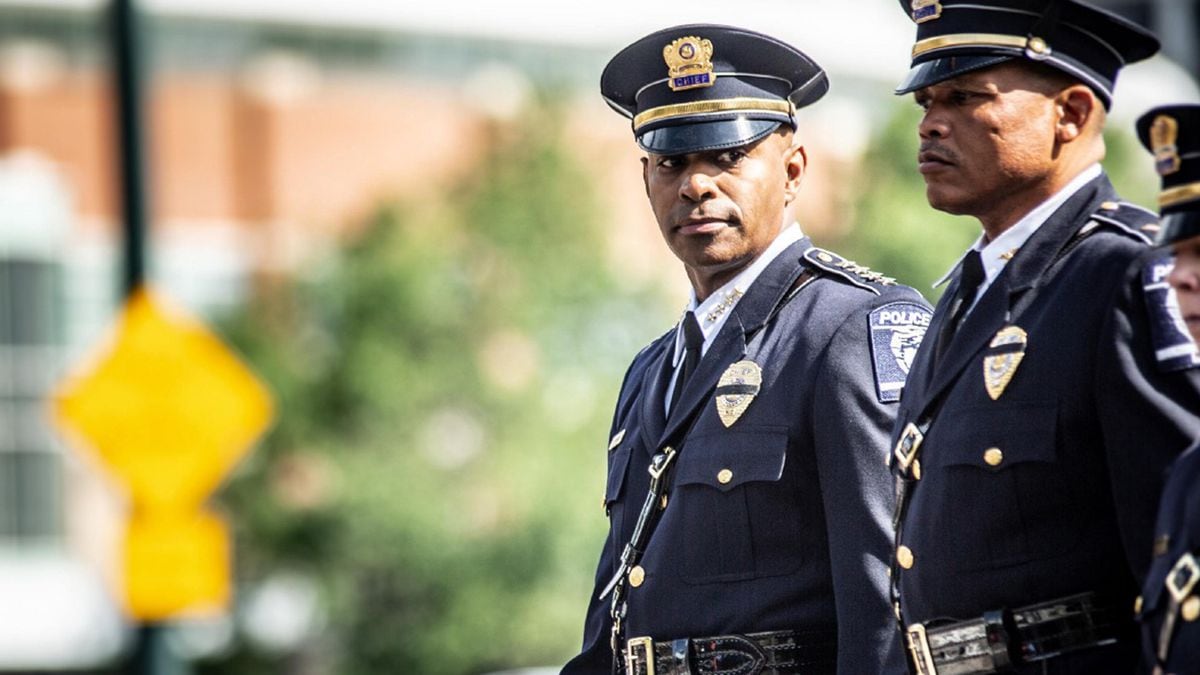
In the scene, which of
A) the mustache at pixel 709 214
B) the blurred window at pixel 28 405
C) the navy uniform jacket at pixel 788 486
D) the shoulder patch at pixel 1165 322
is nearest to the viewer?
the shoulder patch at pixel 1165 322

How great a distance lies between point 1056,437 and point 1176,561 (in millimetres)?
475

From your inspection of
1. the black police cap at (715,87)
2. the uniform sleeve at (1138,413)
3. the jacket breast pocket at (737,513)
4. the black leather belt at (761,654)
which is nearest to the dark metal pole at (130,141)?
the black police cap at (715,87)

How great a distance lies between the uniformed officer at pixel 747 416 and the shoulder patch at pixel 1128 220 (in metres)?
0.73

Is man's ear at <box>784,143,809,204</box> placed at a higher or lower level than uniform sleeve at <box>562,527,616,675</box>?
higher

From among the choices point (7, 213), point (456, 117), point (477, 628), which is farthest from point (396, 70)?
point (477, 628)

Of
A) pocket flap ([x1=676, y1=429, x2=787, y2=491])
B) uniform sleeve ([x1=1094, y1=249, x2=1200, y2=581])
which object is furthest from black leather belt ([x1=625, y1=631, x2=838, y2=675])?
uniform sleeve ([x1=1094, y1=249, x2=1200, y2=581])

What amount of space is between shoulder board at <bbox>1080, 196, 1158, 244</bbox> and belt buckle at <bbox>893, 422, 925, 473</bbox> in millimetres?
501

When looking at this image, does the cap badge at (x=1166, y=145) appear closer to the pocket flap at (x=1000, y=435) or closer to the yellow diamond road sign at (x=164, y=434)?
the pocket flap at (x=1000, y=435)

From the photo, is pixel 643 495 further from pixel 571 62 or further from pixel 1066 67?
pixel 571 62

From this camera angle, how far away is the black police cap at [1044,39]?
4.34 metres

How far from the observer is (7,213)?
91.6 feet

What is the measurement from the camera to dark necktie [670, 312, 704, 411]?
209 inches

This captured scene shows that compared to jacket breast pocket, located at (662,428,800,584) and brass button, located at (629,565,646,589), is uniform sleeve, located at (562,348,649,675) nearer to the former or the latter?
brass button, located at (629,565,646,589)

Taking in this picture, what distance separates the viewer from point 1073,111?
437 centimetres
